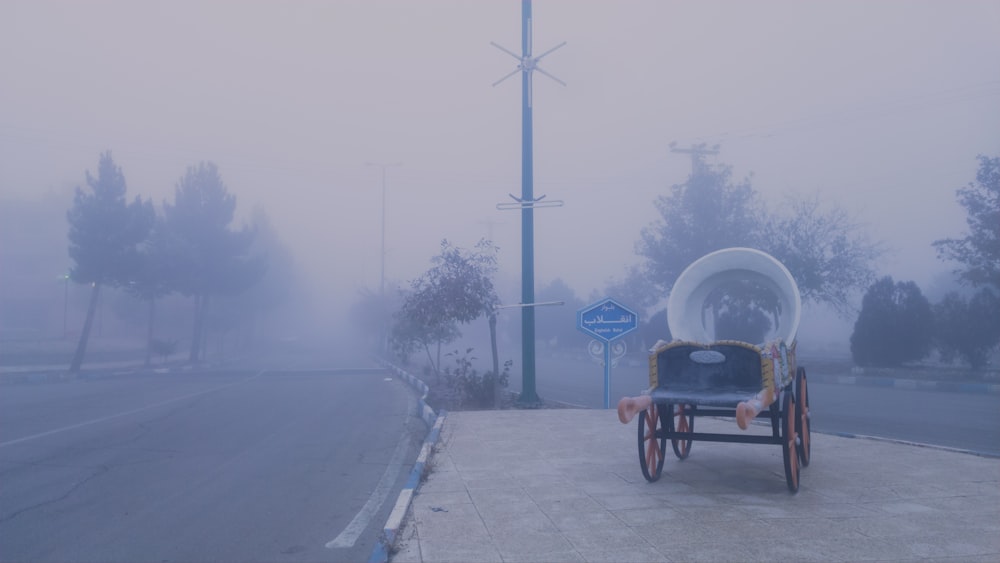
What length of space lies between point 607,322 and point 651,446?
26.2ft

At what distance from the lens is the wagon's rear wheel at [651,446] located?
7.63m

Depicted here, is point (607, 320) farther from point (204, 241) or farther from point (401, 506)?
point (204, 241)

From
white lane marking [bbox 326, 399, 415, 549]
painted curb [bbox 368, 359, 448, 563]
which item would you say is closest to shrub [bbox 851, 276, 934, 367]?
painted curb [bbox 368, 359, 448, 563]

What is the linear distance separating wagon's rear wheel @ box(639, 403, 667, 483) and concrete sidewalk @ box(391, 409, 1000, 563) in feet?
0.47

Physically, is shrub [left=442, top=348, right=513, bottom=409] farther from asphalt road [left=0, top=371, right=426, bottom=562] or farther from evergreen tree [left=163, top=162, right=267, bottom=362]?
evergreen tree [left=163, top=162, right=267, bottom=362]

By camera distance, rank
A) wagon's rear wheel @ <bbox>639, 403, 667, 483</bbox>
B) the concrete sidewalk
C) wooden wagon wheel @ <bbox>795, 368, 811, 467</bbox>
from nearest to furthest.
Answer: the concrete sidewalk, wagon's rear wheel @ <bbox>639, 403, 667, 483</bbox>, wooden wagon wheel @ <bbox>795, 368, 811, 467</bbox>

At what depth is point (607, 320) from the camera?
51.7 ft

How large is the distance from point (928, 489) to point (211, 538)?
6.33 meters

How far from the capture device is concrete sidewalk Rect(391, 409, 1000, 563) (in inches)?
218

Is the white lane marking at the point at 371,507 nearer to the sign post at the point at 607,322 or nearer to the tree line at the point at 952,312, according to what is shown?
the sign post at the point at 607,322

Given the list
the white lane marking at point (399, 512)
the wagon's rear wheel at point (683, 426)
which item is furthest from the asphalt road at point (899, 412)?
the white lane marking at point (399, 512)

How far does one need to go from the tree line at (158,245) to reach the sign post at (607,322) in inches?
1085

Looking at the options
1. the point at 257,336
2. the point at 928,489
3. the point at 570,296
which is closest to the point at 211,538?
the point at 928,489

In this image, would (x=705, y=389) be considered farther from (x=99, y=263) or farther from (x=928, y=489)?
(x=99, y=263)
